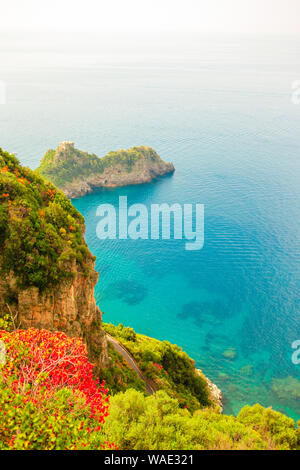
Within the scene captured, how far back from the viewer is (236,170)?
361ft

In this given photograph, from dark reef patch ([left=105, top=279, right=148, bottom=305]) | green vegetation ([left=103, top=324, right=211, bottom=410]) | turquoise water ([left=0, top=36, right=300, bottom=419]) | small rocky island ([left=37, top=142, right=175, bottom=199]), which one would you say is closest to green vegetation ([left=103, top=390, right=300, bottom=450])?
green vegetation ([left=103, top=324, right=211, bottom=410])

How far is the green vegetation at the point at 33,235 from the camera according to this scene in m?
20.7

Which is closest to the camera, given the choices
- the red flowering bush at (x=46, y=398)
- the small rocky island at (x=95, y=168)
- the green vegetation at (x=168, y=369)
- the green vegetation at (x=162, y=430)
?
the red flowering bush at (x=46, y=398)

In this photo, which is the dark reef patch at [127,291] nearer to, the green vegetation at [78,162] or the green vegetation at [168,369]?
the green vegetation at [168,369]

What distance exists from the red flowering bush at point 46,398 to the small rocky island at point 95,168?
83.7m

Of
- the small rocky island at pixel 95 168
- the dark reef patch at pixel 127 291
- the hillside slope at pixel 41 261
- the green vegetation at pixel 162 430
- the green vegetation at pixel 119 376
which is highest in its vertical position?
the small rocky island at pixel 95 168

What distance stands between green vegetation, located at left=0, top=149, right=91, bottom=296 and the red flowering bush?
481cm

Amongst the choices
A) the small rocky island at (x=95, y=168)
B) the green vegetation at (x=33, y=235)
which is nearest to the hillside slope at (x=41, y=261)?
the green vegetation at (x=33, y=235)

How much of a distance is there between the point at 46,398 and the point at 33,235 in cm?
1136

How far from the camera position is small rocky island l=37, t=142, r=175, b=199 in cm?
9694

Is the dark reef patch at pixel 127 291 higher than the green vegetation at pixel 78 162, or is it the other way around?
the green vegetation at pixel 78 162

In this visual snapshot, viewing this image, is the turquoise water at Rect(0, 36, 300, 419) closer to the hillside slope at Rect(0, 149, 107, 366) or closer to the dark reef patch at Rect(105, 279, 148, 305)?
the dark reef patch at Rect(105, 279, 148, 305)

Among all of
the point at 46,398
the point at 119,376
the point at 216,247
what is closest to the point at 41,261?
the point at 46,398
